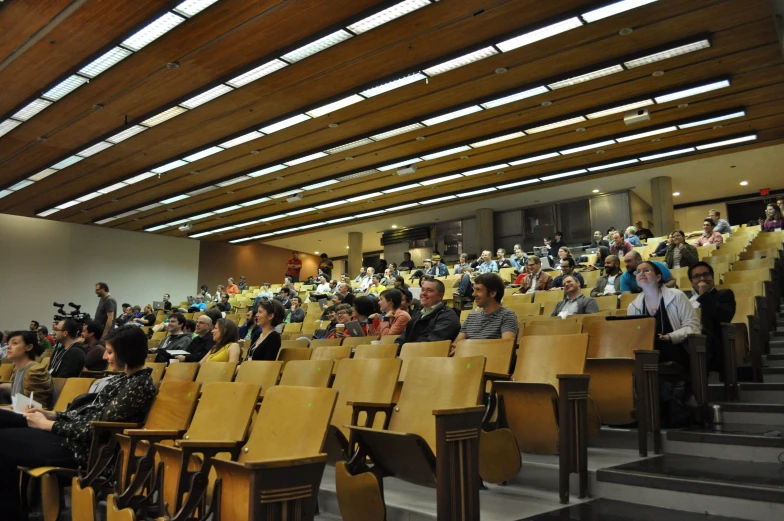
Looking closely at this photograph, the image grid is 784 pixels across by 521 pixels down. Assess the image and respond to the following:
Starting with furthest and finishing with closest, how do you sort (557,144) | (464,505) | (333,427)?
(557,144) < (333,427) < (464,505)

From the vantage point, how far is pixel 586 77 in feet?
23.2

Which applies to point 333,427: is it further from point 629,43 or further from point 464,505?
point 629,43

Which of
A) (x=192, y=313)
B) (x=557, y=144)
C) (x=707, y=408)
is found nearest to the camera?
(x=707, y=408)

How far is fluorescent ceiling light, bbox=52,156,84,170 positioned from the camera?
9.57m

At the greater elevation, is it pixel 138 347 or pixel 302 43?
pixel 302 43

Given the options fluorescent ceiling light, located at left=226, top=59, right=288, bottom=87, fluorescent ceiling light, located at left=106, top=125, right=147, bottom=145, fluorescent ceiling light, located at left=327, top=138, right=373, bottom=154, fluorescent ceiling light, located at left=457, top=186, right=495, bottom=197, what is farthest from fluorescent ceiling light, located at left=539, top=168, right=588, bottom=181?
fluorescent ceiling light, located at left=106, top=125, right=147, bottom=145

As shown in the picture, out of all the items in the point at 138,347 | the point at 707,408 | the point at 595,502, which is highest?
the point at 138,347

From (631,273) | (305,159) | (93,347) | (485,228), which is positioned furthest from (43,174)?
(631,273)

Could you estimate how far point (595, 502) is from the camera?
2.20 meters

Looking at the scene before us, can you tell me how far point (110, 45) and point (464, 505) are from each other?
20.1 feet

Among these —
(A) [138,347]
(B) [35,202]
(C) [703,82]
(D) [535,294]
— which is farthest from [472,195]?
(A) [138,347]

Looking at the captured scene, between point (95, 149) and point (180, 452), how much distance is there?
27.8 ft

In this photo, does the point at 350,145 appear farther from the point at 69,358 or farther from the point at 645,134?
the point at 69,358

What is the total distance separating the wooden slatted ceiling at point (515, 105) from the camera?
19.7 feet
